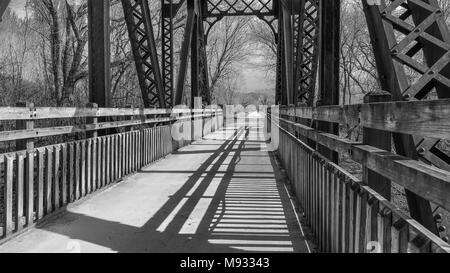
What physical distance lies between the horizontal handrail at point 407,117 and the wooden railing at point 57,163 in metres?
3.27

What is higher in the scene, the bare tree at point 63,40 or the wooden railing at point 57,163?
the bare tree at point 63,40

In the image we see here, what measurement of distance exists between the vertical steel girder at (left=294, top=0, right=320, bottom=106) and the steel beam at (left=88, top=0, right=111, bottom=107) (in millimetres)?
4341

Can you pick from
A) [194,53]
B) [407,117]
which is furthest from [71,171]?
[194,53]

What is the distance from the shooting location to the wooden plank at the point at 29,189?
4.83m

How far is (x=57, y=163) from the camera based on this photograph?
18.4 ft

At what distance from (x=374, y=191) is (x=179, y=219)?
325 cm

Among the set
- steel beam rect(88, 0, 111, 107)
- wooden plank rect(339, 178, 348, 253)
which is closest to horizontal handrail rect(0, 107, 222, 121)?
steel beam rect(88, 0, 111, 107)

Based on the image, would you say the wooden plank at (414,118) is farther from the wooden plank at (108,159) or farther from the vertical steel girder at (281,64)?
the vertical steel girder at (281,64)

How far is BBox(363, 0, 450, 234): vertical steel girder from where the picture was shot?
3625 mm

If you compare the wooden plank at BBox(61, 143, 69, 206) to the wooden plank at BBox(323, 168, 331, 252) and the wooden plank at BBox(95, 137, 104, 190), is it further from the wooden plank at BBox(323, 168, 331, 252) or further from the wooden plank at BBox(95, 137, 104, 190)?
the wooden plank at BBox(323, 168, 331, 252)

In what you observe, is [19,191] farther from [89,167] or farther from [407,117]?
[407,117]

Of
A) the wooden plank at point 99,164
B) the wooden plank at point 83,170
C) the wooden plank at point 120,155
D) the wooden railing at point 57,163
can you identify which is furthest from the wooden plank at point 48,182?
the wooden plank at point 120,155

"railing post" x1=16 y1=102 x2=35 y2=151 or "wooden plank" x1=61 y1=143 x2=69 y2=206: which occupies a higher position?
"railing post" x1=16 y1=102 x2=35 y2=151
